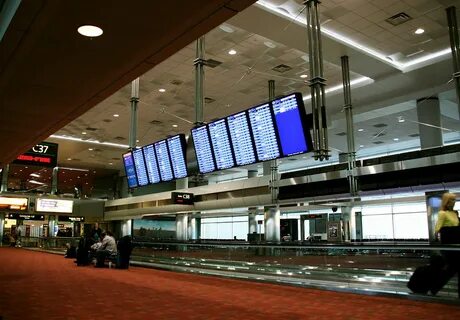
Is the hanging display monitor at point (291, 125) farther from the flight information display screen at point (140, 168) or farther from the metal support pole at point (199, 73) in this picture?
the flight information display screen at point (140, 168)

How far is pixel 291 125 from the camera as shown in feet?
26.5

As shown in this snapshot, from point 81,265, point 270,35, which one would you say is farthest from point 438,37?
point 81,265

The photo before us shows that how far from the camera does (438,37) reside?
40.0 feet

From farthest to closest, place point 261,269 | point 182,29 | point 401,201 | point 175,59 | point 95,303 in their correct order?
point 401,201 → point 175,59 → point 261,269 → point 95,303 → point 182,29

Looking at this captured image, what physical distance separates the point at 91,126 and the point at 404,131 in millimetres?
15397

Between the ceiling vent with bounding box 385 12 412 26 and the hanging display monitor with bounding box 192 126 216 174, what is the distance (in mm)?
5597

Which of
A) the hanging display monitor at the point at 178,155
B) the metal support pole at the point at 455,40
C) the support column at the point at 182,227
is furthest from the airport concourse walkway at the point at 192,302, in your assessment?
the support column at the point at 182,227

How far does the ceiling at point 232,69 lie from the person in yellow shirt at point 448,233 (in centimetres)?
409

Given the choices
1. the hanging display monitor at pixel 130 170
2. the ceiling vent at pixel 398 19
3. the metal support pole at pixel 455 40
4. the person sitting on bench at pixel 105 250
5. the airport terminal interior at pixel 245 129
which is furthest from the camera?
the hanging display monitor at pixel 130 170

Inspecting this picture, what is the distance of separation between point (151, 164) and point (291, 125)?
228 inches

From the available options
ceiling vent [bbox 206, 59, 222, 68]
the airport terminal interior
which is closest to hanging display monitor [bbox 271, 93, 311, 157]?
the airport terminal interior

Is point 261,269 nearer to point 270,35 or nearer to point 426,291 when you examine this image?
point 426,291

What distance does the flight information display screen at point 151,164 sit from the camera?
12.5 m

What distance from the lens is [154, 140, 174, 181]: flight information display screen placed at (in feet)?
39.3
